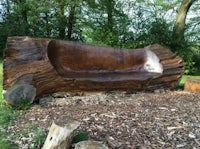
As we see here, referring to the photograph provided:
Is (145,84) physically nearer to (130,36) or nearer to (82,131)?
(82,131)

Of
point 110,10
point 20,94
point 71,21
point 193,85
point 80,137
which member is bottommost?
point 193,85

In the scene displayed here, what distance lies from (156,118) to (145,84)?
7.19ft

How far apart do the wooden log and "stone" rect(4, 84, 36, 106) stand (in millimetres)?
184

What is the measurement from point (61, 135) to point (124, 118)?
55.3 inches

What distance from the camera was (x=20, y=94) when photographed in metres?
5.67

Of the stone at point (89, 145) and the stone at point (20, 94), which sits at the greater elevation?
the stone at point (89, 145)

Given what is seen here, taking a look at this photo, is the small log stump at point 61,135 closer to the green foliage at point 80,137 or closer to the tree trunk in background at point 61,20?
the green foliage at point 80,137

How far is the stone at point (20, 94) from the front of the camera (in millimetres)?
5578

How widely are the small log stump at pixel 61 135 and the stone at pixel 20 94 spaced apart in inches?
78.6

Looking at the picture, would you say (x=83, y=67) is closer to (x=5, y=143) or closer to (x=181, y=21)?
(x=5, y=143)

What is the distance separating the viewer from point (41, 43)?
255 inches

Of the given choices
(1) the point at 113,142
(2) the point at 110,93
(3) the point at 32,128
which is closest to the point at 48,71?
(2) the point at 110,93

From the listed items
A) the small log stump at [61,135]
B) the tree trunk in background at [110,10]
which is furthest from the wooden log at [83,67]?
the tree trunk in background at [110,10]

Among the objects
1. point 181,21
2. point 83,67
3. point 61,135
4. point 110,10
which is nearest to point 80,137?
point 61,135
